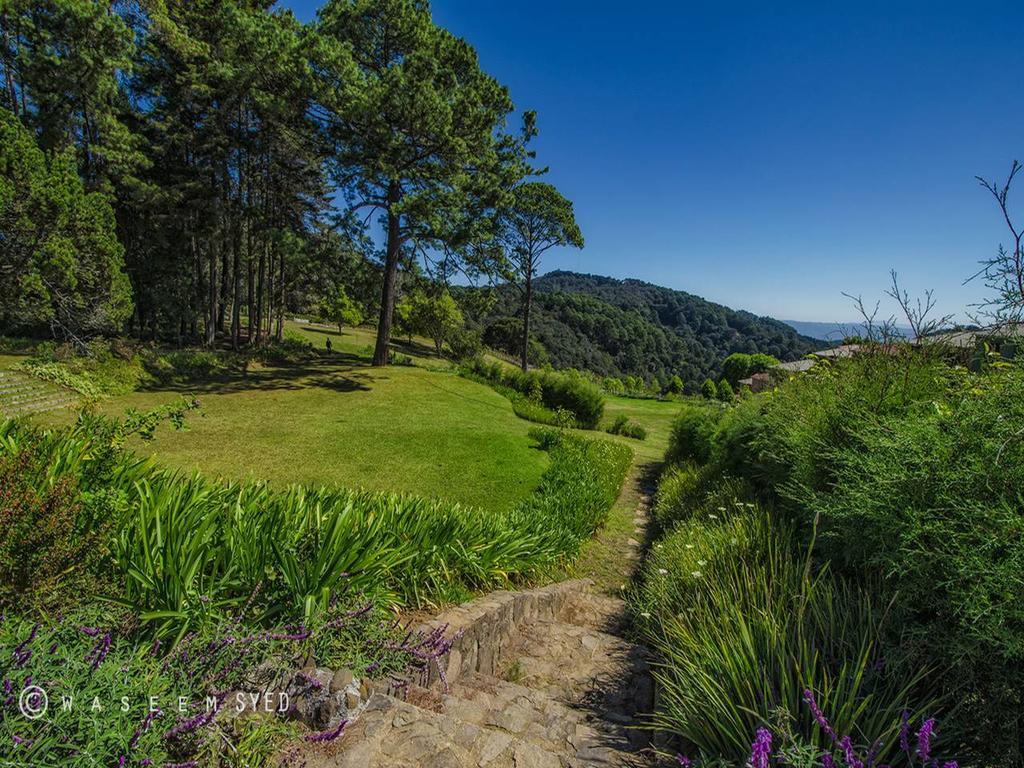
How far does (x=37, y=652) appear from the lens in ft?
4.93

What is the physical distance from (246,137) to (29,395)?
36.4ft

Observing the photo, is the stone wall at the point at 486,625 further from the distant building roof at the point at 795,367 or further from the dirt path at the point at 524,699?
the distant building roof at the point at 795,367

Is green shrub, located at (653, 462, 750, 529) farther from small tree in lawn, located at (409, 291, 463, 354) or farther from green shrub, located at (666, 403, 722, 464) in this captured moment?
small tree in lawn, located at (409, 291, 463, 354)

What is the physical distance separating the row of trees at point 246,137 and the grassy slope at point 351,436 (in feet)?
11.7

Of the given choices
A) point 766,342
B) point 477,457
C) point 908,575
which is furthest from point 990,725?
point 766,342

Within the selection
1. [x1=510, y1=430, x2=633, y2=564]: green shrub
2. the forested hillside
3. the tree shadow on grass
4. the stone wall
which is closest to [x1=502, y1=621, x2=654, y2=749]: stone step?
the stone wall

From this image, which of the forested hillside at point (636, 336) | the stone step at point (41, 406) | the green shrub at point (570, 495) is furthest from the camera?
the forested hillside at point (636, 336)

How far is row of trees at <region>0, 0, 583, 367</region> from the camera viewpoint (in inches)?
468

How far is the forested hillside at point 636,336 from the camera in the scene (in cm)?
6197

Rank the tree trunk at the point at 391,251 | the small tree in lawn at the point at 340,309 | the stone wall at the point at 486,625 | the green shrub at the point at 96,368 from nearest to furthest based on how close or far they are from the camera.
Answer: the stone wall at the point at 486,625 < the green shrub at the point at 96,368 < the tree trunk at the point at 391,251 < the small tree in lawn at the point at 340,309

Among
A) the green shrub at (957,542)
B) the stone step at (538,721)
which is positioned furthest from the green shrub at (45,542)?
the green shrub at (957,542)

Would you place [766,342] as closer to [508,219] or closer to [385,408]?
[508,219]

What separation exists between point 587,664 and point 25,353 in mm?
15480

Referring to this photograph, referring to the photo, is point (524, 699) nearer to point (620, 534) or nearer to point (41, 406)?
point (620, 534)
